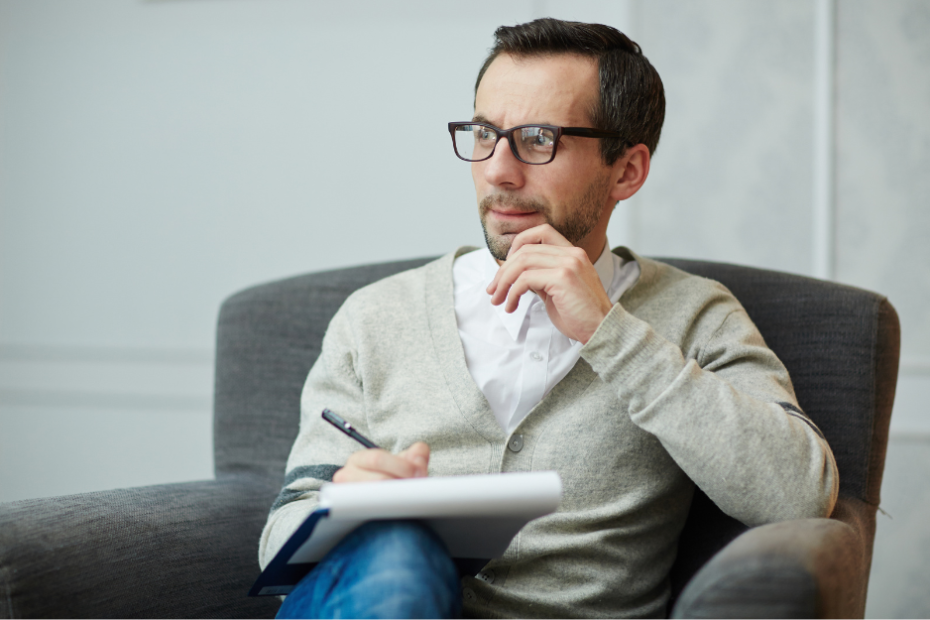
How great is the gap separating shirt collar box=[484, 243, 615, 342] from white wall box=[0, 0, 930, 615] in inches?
30.8

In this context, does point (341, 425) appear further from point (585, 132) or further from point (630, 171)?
point (630, 171)

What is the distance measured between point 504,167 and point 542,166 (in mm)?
59

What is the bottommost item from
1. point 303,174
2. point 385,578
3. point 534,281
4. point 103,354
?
point 103,354

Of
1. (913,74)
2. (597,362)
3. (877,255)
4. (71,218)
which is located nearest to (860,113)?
(913,74)

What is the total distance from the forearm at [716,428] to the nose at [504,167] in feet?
0.91

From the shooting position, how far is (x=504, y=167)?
1.12 metres

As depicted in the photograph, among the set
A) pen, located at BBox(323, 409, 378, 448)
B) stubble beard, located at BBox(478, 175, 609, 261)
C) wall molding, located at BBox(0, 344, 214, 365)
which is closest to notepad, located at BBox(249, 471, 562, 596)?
pen, located at BBox(323, 409, 378, 448)

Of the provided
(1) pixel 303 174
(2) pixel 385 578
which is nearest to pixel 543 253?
(2) pixel 385 578

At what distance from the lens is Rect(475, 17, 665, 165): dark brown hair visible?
119 cm

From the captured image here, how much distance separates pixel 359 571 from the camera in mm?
758

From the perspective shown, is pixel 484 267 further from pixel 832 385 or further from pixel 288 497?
pixel 832 385

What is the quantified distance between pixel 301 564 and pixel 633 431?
1.62 feet

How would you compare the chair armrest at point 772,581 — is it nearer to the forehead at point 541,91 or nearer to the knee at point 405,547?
the knee at point 405,547

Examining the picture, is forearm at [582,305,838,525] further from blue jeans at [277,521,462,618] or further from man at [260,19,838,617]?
blue jeans at [277,521,462,618]
